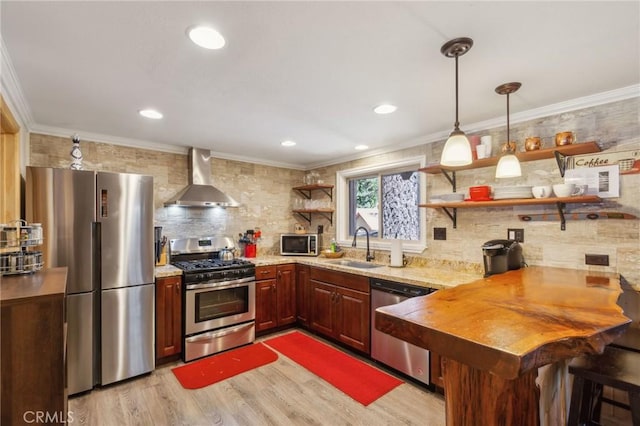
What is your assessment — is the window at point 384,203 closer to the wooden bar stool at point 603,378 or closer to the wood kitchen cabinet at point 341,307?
the wood kitchen cabinet at point 341,307

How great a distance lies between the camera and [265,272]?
142 inches

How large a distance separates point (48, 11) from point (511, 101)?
279 centimetres

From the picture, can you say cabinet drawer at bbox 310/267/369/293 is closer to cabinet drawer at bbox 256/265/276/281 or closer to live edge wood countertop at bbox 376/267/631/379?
cabinet drawer at bbox 256/265/276/281

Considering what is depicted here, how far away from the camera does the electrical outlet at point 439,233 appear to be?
3.06 meters

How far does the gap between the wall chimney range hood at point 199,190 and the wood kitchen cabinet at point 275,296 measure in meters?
0.97

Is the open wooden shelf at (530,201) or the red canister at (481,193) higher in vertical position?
the red canister at (481,193)

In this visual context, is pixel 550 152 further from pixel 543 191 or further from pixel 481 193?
pixel 481 193

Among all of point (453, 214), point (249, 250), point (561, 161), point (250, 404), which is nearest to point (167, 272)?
point (249, 250)

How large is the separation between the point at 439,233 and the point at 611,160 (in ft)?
4.61

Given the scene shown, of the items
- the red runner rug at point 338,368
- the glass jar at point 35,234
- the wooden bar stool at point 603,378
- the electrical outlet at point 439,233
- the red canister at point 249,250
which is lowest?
the red runner rug at point 338,368

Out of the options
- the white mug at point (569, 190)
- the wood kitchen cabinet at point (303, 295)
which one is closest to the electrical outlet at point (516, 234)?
the white mug at point (569, 190)

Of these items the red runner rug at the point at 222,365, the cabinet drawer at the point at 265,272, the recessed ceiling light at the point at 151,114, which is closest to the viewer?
the recessed ceiling light at the point at 151,114

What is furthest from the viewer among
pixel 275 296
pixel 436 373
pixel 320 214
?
pixel 320 214

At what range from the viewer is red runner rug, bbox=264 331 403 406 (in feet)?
8.13
